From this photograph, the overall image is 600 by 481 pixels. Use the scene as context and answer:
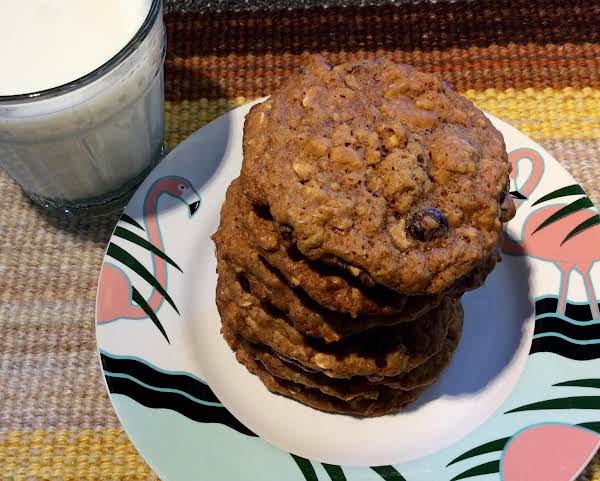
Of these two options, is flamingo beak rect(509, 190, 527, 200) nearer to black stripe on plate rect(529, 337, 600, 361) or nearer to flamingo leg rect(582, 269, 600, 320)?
flamingo leg rect(582, 269, 600, 320)

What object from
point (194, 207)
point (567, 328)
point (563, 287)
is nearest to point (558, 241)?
point (563, 287)

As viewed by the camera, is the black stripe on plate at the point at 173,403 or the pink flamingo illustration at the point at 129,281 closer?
the black stripe on plate at the point at 173,403

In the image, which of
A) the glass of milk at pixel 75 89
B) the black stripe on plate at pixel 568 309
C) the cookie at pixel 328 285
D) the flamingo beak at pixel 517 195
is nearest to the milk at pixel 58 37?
the glass of milk at pixel 75 89

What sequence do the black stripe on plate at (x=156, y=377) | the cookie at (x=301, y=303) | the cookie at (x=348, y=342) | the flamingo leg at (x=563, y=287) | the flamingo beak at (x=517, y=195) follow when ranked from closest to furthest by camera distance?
1. the cookie at (x=301, y=303)
2. the cookie at (x=348, y=342)
3. the black stripe on plate at (x=156, y=377)
4. the flamingo leg at (x=563, y=287)
5. the flamingo beak at (x=517, y=195)

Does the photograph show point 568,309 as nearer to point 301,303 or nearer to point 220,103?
point 301,303

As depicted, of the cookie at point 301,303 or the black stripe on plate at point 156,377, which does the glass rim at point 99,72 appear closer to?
the cookie at point 301,303

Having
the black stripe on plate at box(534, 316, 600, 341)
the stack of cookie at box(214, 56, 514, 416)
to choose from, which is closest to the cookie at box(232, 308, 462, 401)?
the stack of cookie at box(214, 56, 514, 416)

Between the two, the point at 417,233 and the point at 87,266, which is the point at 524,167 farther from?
the point at 87,266

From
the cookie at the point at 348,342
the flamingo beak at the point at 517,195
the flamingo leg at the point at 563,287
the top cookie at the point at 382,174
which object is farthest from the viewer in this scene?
the flamingo beak at the point at 517,195
